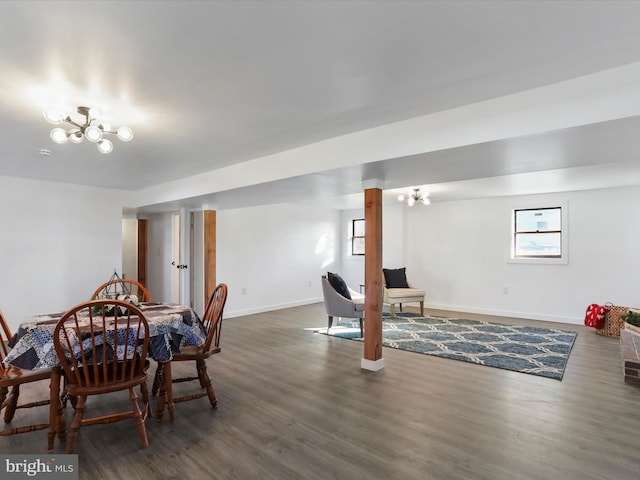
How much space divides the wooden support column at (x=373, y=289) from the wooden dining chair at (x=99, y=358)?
218 cm

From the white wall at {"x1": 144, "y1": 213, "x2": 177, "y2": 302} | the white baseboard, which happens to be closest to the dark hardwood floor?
the white baseboard

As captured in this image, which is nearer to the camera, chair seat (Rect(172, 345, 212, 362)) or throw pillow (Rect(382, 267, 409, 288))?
chair seat (Rect(172, 345, 212, 362))

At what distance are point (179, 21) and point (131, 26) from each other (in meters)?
0.24

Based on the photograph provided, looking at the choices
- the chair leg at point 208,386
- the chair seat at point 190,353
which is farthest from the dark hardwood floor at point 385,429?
the chair seat at point 190,353

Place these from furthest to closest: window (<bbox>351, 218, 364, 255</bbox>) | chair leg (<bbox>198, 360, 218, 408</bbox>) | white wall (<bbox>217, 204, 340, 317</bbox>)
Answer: window (<bbox>351, 218, 364, 255</bbox>) < white wall (<bbox>217, 204, 340, 317</bbox>) < chair leg (<bbox>198, 360, 218, 408</bbox>)

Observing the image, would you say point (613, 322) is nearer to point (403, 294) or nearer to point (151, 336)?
point (403, 294)

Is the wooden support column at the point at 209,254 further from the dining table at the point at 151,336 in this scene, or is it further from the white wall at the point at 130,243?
the white wall at the point at 130,243

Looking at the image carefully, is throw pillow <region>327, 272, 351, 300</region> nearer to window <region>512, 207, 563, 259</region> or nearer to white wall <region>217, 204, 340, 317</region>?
white wall <region>217, 204, 340, 317</region>

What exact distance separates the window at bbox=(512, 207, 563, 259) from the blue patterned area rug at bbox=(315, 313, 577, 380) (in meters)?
1.59

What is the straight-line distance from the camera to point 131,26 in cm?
171

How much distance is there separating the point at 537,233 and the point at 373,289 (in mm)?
4519

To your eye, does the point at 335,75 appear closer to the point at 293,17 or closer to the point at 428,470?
the point at 293,17

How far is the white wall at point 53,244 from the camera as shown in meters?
5.11

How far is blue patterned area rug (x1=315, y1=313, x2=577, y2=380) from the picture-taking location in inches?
156
